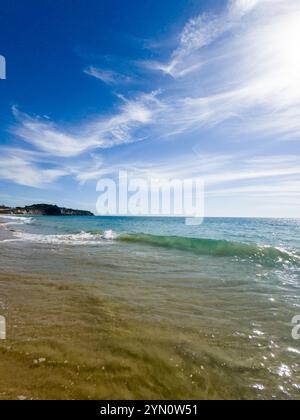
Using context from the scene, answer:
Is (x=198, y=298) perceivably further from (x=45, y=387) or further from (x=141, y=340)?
(x=45, y=387)

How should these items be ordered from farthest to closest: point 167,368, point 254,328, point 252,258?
point 252,258 < point 254,328 < point 167,368

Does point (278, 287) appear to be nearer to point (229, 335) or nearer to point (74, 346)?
point (229, 335)

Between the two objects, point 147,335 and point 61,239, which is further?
point 61,239

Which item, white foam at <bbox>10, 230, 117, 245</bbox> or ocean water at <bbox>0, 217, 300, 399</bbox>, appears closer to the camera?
ocean water at <bbox>0, 217, 300, 399</bbox>

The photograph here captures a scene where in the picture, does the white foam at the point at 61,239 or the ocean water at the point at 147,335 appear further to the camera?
the white foam at the point at 61,239

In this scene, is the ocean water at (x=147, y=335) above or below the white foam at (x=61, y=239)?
below

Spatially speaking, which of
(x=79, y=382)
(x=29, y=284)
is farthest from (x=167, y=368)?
(x=29, y=284)

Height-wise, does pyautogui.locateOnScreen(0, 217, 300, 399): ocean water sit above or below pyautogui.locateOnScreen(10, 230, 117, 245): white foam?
below

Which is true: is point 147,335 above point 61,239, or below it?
below

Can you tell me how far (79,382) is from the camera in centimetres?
348
